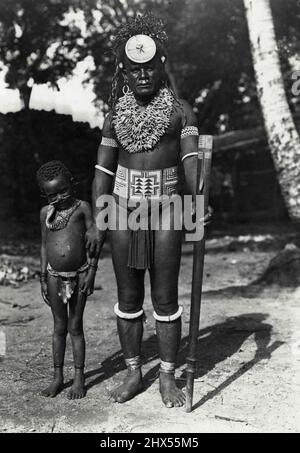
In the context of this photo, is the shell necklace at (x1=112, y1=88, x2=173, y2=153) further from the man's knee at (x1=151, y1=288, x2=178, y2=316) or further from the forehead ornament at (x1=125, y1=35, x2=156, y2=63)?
the man's knee at (x1=151, y1=288, x2=178, y2=316)

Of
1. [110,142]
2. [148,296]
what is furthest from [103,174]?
[148,296]

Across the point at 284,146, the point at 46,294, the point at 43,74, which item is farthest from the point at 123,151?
the point at 43,74

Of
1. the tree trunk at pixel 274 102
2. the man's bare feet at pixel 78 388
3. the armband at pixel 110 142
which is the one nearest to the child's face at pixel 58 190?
the armband at pixel 110 142

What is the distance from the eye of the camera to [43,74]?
12422mm

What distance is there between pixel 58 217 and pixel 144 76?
1126 mm

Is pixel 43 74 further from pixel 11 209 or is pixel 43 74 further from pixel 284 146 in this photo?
pixel 284 146

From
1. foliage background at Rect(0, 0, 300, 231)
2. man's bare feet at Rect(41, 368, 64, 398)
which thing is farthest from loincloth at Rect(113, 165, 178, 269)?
foliage background at Rect(0, 0, 300, 231)

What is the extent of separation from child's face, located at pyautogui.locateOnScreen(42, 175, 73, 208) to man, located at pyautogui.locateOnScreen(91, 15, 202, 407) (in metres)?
0.23

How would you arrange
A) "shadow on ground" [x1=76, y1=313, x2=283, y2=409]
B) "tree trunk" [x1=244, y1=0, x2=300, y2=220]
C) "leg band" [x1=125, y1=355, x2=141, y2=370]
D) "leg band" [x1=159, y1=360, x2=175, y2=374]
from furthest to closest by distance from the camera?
"tree trunk" [x1=244, y1=0, x2=300, y2=220]
"shadow on ground" [x1=76, y1=313, x2=283, y2=409]
"leg band" [x1=125, y1=355, x2=141, y2=370]
"leg band" [x1=159, y1=360, x2=175, y2=374]

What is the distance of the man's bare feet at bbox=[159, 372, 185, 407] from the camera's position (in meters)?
3.48

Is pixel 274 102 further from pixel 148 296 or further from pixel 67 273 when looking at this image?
pixel 67 273

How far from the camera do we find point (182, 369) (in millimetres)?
4270

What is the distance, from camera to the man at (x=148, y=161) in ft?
11.6

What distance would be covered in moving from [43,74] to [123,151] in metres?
9.58
